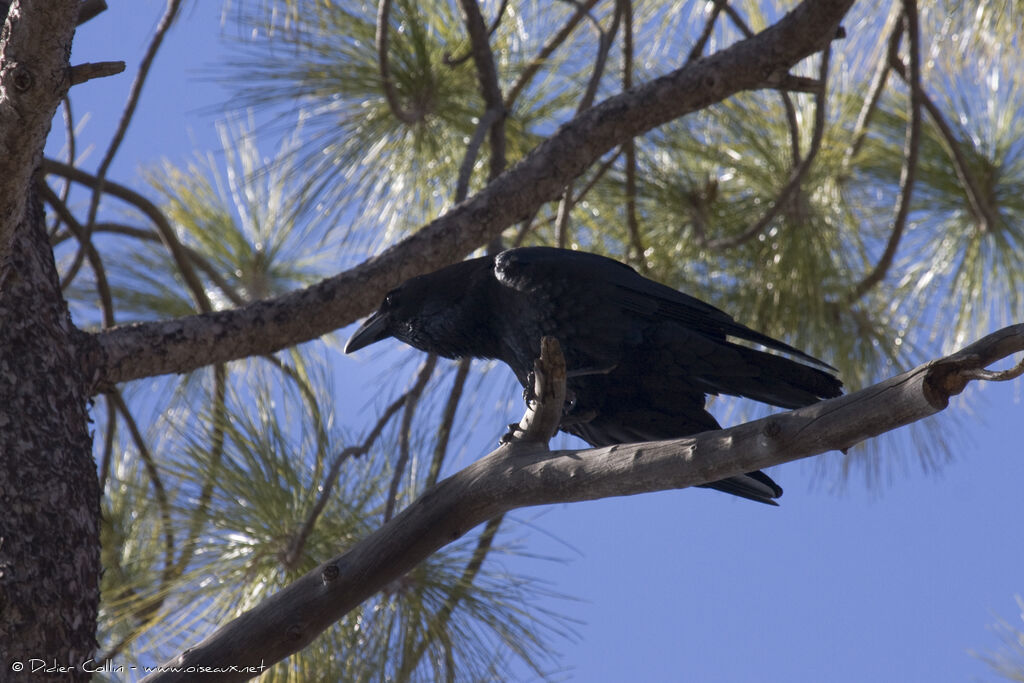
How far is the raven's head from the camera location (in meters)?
3.22

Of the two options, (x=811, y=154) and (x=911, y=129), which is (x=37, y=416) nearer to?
(x=811, y=154)

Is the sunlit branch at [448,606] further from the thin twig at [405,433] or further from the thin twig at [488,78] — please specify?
the thin twig at [488,78]

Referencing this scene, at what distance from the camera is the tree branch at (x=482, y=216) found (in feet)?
10.0

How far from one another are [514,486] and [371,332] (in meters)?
1.42

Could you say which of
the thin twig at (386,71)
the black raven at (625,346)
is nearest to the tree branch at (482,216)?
the black raven at (625,346)

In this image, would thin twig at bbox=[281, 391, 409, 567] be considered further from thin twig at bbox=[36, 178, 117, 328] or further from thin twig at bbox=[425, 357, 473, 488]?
thin twig at bbox=[36, 178, 117, 328]

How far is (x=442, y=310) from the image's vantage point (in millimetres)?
3250

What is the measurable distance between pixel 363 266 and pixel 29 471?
1.22 meters

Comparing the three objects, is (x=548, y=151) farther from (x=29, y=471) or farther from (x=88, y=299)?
(x=88, y=299)

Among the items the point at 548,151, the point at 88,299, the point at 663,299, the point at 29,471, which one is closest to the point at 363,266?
the point at 548,151

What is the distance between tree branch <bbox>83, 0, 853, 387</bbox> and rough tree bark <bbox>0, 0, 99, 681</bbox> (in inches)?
13.1

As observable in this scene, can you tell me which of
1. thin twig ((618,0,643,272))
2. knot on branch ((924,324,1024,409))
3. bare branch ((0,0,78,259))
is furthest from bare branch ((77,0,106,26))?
knot on branch ((924,324,1024,409))

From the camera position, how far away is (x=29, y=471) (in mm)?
2363

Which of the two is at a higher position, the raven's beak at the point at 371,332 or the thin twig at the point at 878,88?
the thin twig at the point at 878,88
